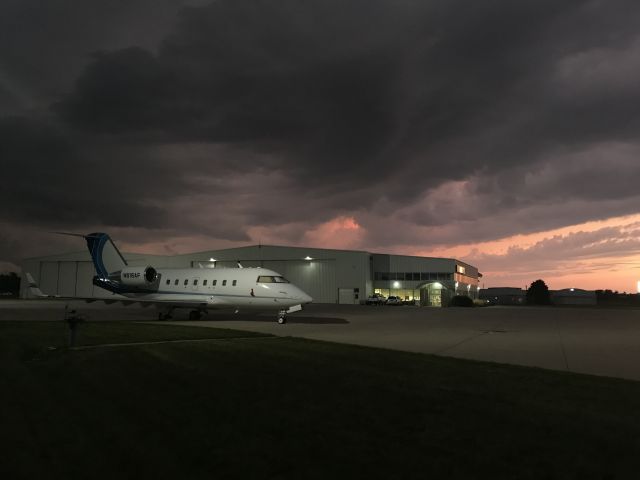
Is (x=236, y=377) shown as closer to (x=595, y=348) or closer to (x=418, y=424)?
(x=418, y=424)

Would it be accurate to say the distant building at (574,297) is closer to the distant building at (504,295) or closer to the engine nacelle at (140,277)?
the distant building at (504,295)

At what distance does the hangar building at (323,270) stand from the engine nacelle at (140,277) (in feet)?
113

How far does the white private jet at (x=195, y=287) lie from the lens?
26734 millimetres

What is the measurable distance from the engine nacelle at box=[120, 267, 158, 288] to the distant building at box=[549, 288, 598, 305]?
9416 cm

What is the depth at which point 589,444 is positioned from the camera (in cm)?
567

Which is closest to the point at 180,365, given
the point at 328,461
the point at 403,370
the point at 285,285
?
the point at 403,370

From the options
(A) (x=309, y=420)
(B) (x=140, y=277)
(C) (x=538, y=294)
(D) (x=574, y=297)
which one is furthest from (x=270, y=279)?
(D) (x=574, y=297)

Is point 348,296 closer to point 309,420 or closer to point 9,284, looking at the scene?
point 309,420

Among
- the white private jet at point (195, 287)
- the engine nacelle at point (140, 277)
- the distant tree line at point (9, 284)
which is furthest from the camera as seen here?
the distant tree line at point (9, 284)

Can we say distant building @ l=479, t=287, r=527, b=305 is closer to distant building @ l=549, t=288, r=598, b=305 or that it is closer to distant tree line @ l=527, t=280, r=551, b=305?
distant tree line @ l=527, t=280, r=551, b=305

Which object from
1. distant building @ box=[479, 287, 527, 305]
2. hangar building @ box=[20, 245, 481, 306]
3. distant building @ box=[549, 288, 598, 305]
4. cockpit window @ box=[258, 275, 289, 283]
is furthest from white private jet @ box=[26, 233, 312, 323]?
distant building @ box=[549, 288, 598, 305]

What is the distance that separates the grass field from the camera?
16.3ft

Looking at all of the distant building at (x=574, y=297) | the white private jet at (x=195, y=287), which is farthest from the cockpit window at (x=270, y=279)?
the distant building at (x=574, y=297)

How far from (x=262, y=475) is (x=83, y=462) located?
1921mm
